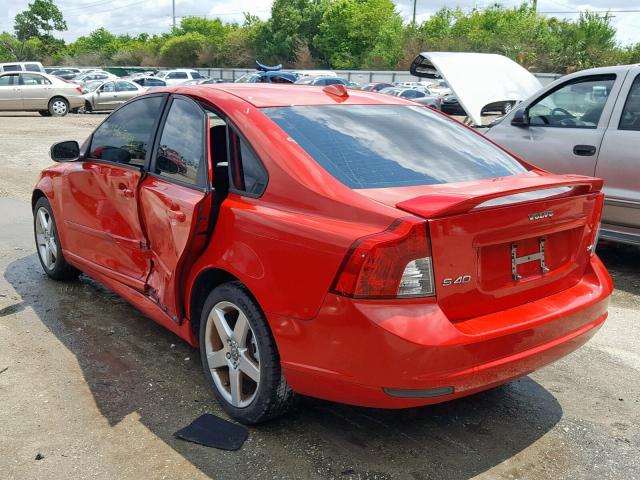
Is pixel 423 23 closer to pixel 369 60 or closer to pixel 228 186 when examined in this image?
pixel 369 60

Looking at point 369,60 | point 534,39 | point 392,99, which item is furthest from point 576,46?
point 392,99

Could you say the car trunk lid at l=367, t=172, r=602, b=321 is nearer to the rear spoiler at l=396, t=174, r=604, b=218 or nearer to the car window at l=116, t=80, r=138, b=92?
the rear spoiler at l=396, t=174, r=604, b=218

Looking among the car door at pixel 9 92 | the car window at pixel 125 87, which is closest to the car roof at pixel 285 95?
the car door at pixel 9 92

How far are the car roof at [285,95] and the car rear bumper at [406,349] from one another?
1.29 m

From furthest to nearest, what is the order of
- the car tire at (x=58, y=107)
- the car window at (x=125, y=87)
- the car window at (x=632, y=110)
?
the car window at (x=125, y=87) < the car tire at (x=58, y=107) < the car window at (x=632, y=110)

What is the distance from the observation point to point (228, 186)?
3352 mm

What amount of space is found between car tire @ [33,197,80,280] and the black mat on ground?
8.24ft

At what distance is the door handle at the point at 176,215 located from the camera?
3.42 meters

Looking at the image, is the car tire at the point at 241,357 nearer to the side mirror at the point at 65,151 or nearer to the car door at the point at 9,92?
the side mirror at the point at 65,151

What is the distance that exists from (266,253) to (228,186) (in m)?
0.60

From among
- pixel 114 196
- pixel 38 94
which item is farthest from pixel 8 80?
pixel 114 196

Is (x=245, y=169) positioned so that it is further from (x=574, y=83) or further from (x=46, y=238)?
(x=574, y=83)

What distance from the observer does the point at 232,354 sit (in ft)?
10.6

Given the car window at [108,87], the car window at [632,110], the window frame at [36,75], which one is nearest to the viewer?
the car window at [632,110]
